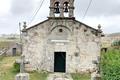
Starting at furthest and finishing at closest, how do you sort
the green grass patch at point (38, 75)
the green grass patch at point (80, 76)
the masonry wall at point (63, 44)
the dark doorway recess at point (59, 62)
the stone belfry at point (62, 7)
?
the dark doorway recess at point (59, 62)
the masonry wall at point (63, 44)
the stone belfry at point (62, 7)
the green grass patch at point (80, 76)
the green grass patch at point (38, 75)

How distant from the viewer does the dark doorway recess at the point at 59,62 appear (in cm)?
2742

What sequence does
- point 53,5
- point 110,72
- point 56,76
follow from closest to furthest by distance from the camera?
point 110,72 → point 56,76 → point 53,5

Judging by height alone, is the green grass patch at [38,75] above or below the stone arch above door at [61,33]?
below

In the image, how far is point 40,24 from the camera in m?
26.9

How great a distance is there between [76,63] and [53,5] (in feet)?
17.5

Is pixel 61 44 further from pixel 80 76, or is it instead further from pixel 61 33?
pixel 80 76

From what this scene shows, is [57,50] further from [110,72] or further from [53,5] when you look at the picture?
[110,72]

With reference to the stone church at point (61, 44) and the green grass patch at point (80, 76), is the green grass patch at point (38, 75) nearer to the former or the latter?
the stone church at point (61, 44)

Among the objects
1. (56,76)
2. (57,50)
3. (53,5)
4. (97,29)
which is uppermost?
(53,5)

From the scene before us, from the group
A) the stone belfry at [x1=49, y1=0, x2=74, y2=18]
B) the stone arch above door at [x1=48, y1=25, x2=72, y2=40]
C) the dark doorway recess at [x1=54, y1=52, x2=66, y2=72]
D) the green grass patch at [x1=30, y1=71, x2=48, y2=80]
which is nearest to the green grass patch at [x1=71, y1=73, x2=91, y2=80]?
the dark doorway recess at [x1=54, y1=52, x2=66, y2=72]

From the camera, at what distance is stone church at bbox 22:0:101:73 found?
26812 millimetres

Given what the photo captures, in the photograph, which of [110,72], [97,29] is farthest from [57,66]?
[110,72]

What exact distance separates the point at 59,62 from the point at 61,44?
6.17 feet

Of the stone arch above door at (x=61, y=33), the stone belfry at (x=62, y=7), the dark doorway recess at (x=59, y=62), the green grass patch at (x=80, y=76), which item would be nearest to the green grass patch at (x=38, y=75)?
the dark doorway recess at (x=59, y=62)
